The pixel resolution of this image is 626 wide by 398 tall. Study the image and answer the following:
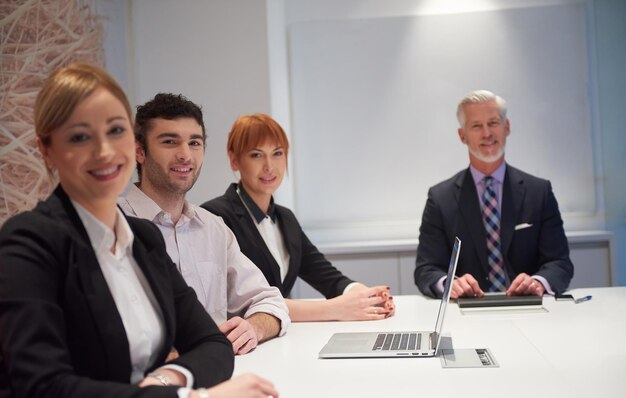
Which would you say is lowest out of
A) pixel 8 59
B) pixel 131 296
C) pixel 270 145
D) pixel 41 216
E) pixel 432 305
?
pixel 432 305

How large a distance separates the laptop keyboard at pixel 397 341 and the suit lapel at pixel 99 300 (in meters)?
0.95

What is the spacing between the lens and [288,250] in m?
3.16

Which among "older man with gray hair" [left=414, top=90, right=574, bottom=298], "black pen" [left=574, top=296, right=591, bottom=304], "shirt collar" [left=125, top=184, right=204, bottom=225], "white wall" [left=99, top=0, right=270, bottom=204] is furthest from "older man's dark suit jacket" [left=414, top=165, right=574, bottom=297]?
"white wall" [left=99, top=0, right=270, bottom=204]

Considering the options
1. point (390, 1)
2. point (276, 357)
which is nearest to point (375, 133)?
point (390, 1)

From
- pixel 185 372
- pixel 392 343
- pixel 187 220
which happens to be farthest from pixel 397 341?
pixel 185 372

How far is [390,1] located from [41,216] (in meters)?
4.27

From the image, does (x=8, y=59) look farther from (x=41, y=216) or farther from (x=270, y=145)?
(x=41, y=216)

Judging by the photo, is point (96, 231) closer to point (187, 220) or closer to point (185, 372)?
point (185, 372)

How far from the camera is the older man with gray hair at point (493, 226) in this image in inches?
131

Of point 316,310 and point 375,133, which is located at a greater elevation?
point 375,133

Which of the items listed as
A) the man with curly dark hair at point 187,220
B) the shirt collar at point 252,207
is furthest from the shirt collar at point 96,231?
the shirt collar at point 252,207

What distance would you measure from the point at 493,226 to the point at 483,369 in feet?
5.41

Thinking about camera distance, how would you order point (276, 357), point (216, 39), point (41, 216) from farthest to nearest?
point (216, 39) → point (276, 357) → point (41, 216)

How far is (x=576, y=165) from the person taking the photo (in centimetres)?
497
